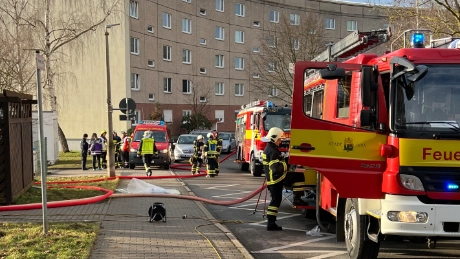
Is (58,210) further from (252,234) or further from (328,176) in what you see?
(328,176)

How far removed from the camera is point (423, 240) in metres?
5.99

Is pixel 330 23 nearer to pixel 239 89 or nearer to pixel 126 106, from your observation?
pixel 239 89

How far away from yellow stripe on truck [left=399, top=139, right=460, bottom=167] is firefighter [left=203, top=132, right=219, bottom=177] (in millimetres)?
12691

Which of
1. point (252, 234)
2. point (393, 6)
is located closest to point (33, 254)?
point (252, 234)

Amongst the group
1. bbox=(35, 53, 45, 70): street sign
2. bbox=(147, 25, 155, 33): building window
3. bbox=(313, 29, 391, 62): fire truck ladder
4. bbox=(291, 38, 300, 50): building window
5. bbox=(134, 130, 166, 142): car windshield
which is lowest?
bbox=(134, 130, 166, 142): car windshield

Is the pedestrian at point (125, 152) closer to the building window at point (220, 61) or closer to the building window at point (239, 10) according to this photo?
the building window at point (220, 61)

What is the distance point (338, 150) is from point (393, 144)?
72 cm

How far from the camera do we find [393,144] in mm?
5738

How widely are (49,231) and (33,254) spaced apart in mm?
1420

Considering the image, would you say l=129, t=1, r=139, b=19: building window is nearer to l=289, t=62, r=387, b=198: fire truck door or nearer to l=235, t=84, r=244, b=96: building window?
l=235, t=84, r=244, b=96: building window

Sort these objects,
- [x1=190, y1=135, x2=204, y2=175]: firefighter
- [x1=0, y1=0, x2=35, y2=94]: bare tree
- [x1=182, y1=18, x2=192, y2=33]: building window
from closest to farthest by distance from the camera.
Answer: [x1=190, y1=135, x2=204, y2=175]: firefighter
[x1=0, y1=0, x2=35, y2=94]: bare tree
[x1=182, y1=18, x2=192, y2=33]: building window

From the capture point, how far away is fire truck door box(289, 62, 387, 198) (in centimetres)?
600

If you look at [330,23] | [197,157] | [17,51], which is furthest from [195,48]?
[197,157]

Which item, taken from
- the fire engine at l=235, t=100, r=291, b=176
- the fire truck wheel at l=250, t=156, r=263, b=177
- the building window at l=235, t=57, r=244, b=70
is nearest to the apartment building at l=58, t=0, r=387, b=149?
the building window at l=235, t=57, r=244, b=70
